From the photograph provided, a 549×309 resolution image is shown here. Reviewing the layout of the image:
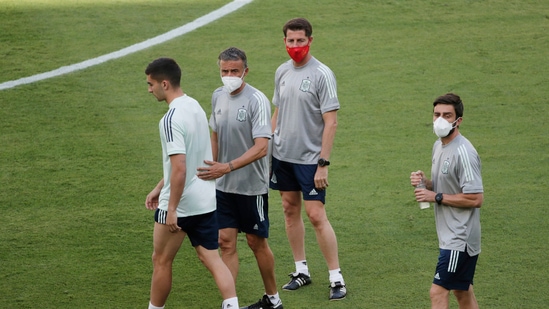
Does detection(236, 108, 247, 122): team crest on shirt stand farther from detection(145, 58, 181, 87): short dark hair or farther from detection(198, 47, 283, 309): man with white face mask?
detection(145, 58, 181, 87): short dark hair

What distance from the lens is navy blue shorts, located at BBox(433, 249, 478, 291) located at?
21.2ft

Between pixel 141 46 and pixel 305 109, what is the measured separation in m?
7.15

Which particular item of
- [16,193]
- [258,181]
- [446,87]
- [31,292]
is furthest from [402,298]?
[446,87]

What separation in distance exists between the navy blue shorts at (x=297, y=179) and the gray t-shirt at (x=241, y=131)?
0.43 meters

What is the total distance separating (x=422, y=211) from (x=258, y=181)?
287cm

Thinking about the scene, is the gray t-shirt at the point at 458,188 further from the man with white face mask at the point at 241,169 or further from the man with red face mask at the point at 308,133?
the man with white face mask at the point at 241,169

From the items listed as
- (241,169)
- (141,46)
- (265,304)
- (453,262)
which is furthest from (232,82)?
(141,46)

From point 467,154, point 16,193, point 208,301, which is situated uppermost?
point 467,154

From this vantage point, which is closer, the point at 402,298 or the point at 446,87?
the point at 402,298

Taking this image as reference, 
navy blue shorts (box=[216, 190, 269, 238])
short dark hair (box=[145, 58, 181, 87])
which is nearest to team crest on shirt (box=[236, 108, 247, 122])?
navy blue shorts (box=[216, 190, 269, 238])

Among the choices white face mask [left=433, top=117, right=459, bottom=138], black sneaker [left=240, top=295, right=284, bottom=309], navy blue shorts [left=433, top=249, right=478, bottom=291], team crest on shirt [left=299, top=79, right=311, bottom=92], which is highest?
team crest on shirt [left=299, top=79, right=311, bottom=92]

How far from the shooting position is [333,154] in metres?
11.1

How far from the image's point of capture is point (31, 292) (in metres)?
7.70

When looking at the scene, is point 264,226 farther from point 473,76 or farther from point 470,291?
point 473,76
